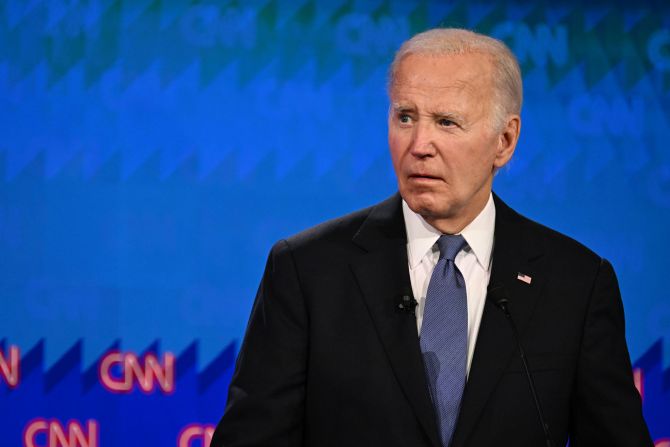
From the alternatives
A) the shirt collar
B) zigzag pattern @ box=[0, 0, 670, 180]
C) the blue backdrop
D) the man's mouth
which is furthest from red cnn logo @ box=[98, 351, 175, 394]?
the man's mouth

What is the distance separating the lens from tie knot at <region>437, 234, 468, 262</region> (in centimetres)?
181

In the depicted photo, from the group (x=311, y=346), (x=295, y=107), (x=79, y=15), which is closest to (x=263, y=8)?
(x=295, y=107)

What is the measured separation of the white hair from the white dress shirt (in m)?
0.24

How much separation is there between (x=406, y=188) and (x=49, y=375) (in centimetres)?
165

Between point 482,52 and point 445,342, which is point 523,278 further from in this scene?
point 482,52

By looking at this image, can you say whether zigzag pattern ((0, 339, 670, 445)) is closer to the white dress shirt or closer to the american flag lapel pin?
the white dress shirt

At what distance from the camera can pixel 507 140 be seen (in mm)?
1903

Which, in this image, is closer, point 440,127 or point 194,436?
point 440,127

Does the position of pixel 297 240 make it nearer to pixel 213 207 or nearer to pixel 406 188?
pixel 406 188

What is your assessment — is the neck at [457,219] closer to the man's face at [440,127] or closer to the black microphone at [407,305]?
the man's face at [440,127]

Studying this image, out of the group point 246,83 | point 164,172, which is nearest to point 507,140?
point 246,83

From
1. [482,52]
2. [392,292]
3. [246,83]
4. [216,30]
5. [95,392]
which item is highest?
[216,30]

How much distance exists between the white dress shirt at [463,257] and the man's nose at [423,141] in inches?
7.0

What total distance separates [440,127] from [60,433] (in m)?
1.81
